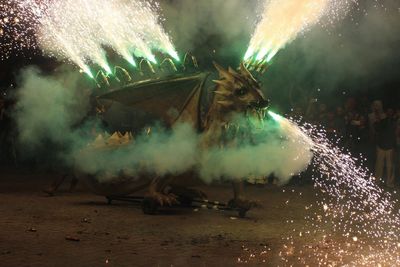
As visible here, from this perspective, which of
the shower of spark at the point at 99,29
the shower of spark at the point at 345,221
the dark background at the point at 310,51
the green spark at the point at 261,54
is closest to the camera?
the shower of spark at the point at 345,221

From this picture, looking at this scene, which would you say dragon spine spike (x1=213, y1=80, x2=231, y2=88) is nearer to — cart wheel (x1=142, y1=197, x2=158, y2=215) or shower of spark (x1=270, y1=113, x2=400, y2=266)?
shower of spark (x1=270, y1=113, x2=400, y2=266)

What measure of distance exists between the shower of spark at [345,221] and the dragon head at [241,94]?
1205 millimetres

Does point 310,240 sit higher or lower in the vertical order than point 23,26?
lower

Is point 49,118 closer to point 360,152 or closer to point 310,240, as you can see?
point 310,240

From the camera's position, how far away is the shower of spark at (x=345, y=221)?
A: 607 cm

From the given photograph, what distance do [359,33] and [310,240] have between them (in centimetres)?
820

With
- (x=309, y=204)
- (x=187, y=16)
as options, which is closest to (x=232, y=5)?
(x=187, y=16)

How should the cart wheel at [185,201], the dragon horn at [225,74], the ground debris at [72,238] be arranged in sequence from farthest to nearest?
the cart wheel at [185,201], the dragon horn at [225,74], the ground debris at [72,238]

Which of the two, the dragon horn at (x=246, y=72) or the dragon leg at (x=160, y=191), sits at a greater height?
the dragon horn at (x=246, y=72)

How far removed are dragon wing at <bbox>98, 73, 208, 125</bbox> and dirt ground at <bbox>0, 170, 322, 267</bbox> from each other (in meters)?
1.54

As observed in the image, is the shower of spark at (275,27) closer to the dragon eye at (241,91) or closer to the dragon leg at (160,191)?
the dragon eye at (241,91)

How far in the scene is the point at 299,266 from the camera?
18.2 ft

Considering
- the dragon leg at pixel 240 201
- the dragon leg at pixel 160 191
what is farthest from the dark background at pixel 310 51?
the dragon leg at pixel 160 191

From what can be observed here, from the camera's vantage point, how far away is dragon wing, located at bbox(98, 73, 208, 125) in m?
8.51
